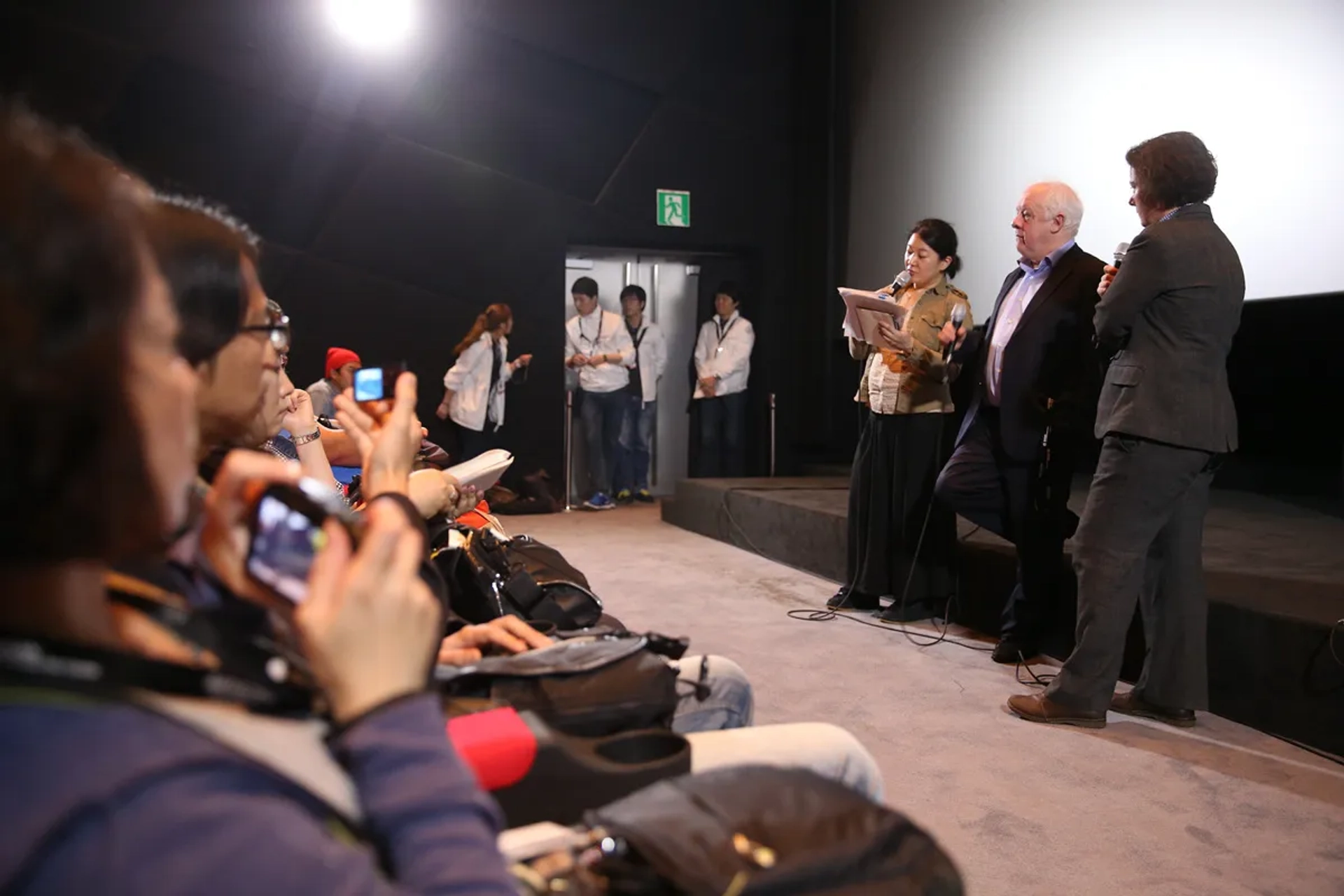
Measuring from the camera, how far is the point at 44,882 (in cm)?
56

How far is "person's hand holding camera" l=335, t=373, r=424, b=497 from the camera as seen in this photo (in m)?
1.16

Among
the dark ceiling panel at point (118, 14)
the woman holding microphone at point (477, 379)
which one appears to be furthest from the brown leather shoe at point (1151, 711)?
the dark ceiling panel at point (118, 14)

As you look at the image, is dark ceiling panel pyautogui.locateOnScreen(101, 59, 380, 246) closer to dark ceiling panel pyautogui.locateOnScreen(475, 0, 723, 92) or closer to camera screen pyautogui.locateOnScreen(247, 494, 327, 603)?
dark ceiling panel pyautogui.locateOnScreen(475, 0, 723, 92)

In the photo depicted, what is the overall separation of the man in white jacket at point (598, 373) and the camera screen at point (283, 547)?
7.07 meters

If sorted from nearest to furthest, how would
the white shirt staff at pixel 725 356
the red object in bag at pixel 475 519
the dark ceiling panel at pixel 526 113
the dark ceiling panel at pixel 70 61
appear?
the red object in bag at pixel 475 519
the dark ceiling panel at pixel 70 61
the dark ceiling panel at pixel 526 113
the white shirt staff at pixel 725 356

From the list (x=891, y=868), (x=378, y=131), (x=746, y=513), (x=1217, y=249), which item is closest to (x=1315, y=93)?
(x=1217, y=249)

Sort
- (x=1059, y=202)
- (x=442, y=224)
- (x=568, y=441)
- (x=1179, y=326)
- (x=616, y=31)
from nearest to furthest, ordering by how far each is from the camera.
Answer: (x=1179, y=326) → (x=1059, y=202) → (x=442, y=224) → (x=616, y=31) → (x=568, y=441)

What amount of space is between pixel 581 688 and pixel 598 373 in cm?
665

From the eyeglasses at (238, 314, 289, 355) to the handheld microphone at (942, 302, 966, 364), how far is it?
9.43 ft

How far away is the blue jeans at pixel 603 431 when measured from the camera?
8047mm

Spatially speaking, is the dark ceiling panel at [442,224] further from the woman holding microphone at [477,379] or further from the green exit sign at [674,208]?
the green exit sign at [674,208]

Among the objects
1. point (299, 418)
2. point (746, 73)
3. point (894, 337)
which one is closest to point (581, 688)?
point (299, 418)

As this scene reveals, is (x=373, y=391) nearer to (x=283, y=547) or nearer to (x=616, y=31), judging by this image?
(x=283, y=547)

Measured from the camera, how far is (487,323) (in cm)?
736
